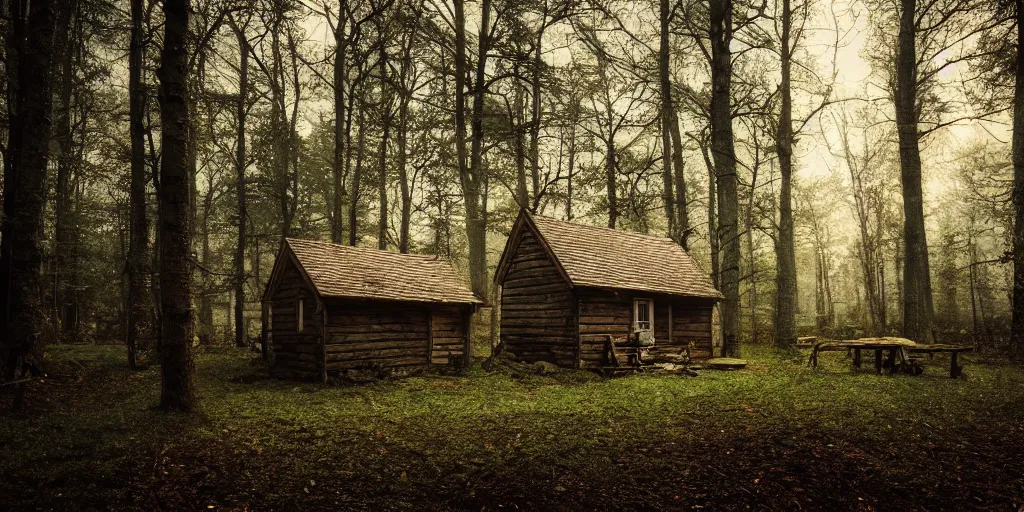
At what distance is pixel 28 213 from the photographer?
36.6 feet

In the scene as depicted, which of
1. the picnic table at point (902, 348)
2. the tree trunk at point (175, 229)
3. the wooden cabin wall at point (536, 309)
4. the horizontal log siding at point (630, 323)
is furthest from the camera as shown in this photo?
the wooden cabin wall at point (536, 309)

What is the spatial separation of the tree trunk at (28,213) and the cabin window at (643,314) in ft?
53.1

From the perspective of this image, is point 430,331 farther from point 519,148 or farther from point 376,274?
point 519,148

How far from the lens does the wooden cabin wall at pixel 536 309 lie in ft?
58.9

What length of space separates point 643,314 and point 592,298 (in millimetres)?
2718

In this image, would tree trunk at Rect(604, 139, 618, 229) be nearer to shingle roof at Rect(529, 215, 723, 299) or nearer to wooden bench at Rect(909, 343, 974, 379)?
shingle roof at Rect(529, 215, 723, 299)

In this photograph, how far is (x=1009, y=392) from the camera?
11.5m

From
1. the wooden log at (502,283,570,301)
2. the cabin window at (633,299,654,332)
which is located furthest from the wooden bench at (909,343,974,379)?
the wooden log at (502,283,570,301)

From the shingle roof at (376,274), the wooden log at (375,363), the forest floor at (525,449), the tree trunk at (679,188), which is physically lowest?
the forest floor at (525,449)

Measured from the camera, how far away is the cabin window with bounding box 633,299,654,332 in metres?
19.1

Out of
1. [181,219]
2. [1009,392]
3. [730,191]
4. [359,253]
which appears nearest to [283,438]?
[181,219]

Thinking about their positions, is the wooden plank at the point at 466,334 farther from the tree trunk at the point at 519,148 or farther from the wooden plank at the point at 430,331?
the tree trunk at the point at 519,148

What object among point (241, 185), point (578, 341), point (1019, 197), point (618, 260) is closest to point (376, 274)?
point (578, 341)

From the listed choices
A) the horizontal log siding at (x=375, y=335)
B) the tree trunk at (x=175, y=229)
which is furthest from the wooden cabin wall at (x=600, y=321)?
the tree trunk at (x=175, y=229)
